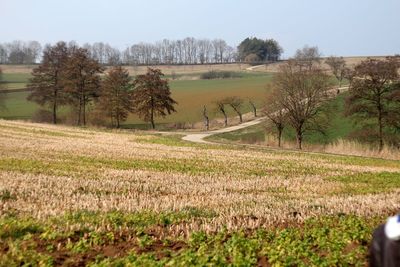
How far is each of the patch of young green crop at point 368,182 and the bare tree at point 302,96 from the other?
108 ft

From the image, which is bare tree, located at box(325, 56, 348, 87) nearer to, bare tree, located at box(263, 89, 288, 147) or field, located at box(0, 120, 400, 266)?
bare tree, located at box(263, 89, 288, 147)

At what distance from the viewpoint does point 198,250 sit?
7539mm

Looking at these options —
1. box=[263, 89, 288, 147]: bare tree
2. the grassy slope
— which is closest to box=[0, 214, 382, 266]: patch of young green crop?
box=[263, 89, 288, 147]: bare tree

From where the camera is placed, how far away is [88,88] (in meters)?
76.5

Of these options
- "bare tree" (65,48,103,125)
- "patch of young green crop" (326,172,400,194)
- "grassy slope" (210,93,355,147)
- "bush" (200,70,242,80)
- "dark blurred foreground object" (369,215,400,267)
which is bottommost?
"grassy slope" (210,93,355,147)

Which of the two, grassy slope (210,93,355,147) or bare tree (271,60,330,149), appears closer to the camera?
bare tree (271,60,330,149)

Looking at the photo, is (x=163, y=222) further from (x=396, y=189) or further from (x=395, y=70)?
(x=395, y=70)

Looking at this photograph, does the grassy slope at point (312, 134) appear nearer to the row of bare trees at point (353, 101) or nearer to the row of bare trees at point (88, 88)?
the row of bare trees at point (353, 101)

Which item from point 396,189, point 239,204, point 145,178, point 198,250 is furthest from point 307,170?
point 198,250

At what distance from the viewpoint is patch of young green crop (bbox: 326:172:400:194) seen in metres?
17.3

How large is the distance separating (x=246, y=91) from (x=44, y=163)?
294 ft

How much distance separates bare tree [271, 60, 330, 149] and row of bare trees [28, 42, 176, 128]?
28.6 metres

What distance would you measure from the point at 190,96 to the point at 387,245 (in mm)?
107080

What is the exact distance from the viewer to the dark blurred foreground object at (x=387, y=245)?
3.66 metres
